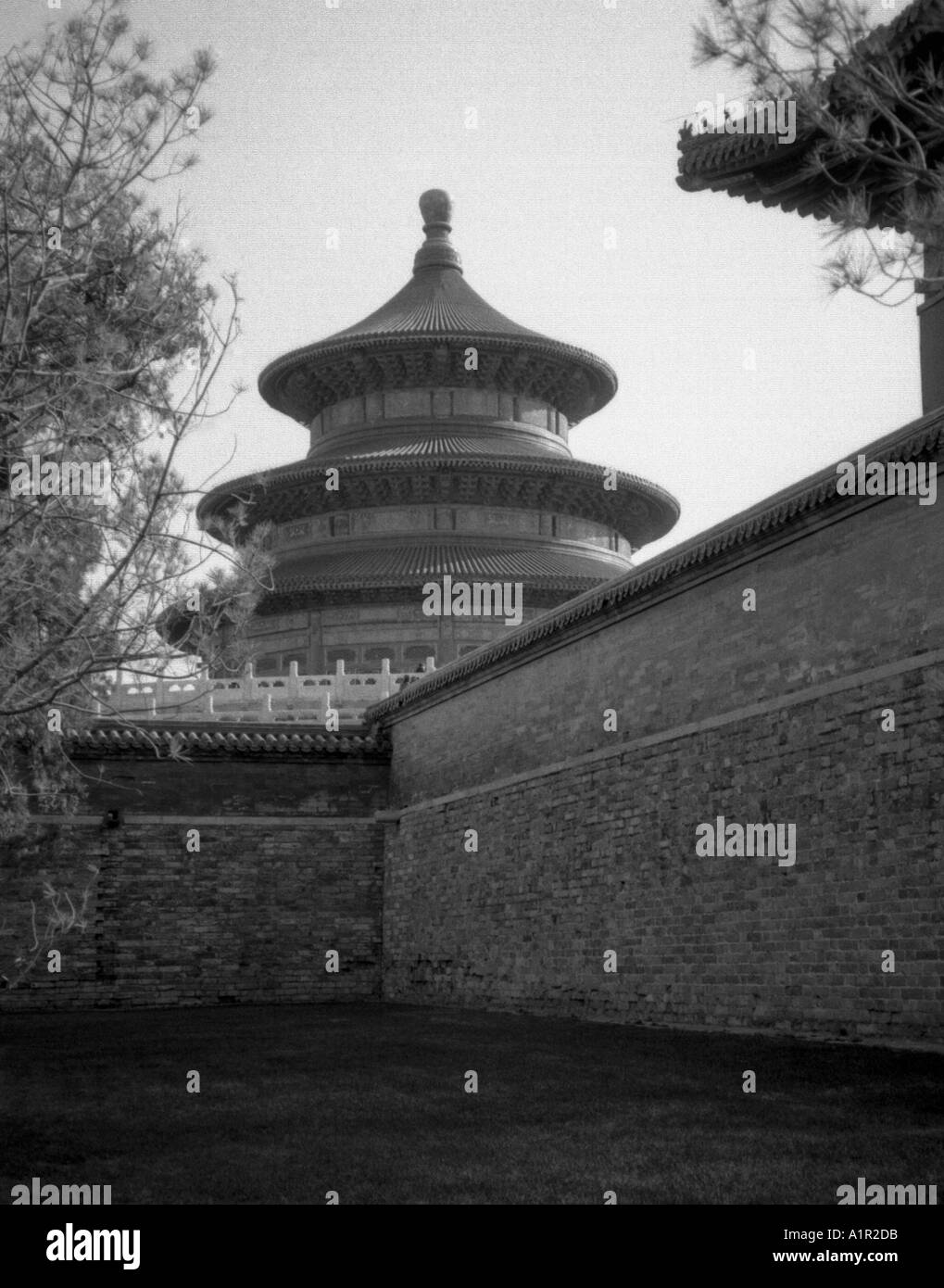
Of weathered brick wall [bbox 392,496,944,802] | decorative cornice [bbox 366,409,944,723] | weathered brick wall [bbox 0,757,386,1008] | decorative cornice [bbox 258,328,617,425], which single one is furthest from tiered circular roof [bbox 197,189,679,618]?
weathered brick wall [bbox 392,496,944,802]

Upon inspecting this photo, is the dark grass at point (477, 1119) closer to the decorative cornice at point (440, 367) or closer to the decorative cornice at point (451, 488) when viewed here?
the decorative cornice at point (451, 488)

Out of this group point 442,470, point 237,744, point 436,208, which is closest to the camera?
point 237,744

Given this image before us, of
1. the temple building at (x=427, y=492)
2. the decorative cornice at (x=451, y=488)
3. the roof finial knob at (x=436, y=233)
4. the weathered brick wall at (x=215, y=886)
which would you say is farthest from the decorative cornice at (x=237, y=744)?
the roof finial knob at (x=436, y=233)

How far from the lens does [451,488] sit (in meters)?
29.9

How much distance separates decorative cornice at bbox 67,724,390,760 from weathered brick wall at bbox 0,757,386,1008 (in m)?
0.18

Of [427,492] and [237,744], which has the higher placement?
[427,492]

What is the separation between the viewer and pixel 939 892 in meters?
10.9

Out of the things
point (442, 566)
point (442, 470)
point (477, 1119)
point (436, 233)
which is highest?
point (436, 233)

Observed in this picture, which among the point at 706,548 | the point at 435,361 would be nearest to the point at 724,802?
the point at 706,548

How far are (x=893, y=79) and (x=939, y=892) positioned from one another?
6377 millimetres

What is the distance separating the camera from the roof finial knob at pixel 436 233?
3438 centimetres

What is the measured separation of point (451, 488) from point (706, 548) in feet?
54.1

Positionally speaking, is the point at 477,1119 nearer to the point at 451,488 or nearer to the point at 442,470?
the point at 442,470
